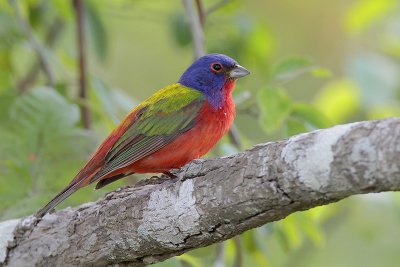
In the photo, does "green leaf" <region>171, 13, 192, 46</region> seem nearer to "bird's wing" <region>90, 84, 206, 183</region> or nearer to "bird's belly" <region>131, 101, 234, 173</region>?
"bird's wing" <region>90, 84, 206, 183</region>

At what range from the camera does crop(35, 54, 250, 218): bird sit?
421 cm

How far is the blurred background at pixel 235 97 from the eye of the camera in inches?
174

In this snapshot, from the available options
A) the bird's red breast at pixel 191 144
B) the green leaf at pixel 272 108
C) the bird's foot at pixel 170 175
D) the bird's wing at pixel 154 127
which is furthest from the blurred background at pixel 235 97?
the bird's foot at pixel 170 175

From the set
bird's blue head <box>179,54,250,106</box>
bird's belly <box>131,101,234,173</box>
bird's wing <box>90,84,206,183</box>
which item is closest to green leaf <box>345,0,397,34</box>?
bird's blue head <box>179,54,250,106</box>

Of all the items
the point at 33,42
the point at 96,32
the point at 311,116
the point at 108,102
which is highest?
the point at 33,42

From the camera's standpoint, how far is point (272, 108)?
421 cm

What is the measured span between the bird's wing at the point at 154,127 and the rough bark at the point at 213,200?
40cm

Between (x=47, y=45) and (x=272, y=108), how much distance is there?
8.97 feet

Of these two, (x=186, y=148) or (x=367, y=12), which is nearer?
(x=186, y=148)

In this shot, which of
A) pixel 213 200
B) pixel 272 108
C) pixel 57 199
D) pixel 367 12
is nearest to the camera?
pixel 213 200

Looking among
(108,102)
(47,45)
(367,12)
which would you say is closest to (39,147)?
(108,102)

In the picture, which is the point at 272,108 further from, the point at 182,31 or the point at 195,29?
the point at 182,31

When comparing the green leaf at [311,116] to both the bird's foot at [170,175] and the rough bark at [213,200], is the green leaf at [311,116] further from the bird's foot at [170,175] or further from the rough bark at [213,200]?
the rough bark at [213,200]

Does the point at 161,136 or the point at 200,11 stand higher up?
the point at 200,11
